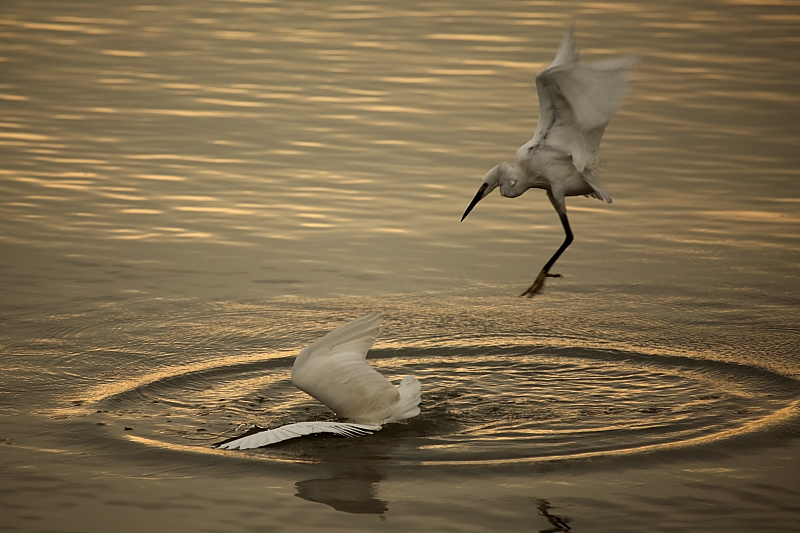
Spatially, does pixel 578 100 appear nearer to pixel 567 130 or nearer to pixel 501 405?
pixel 567 130

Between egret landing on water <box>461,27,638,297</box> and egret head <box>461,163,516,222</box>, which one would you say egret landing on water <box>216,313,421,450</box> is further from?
egret head <box>461,163,516,222</box>

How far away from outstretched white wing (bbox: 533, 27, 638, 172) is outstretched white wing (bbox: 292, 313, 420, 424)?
6.43 ft

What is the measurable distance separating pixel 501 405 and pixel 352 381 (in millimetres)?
987

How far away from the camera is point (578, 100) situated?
8312mm

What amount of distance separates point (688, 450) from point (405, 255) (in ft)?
12.6

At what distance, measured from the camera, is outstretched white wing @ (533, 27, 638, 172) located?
809cm

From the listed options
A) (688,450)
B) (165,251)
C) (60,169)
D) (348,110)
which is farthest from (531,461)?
(348,110)

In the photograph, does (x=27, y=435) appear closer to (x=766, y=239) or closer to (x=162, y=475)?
(x=162, y=475)

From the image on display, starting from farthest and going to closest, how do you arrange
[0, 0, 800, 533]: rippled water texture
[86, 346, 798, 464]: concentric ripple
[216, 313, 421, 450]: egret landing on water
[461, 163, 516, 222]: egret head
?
[461, 163, 516, 222]: egret head < [216, 313, 421, 450]: egret landing on water < [86, 346, 798, 464]: concentric ripple < [0, 0, 800, 533]: rippled water texture

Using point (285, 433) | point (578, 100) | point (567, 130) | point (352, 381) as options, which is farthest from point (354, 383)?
point (567, 130)

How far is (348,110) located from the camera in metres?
14.5

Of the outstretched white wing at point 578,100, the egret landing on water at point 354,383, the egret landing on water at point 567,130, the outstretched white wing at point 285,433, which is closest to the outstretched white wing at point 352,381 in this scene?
the egret landing on water at point 354,383

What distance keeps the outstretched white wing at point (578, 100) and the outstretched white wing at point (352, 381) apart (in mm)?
1960

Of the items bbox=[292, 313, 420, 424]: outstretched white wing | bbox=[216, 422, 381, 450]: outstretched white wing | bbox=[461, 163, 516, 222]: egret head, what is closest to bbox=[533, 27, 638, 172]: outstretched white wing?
bbox=[461, 163, 516, 222]: egret head
